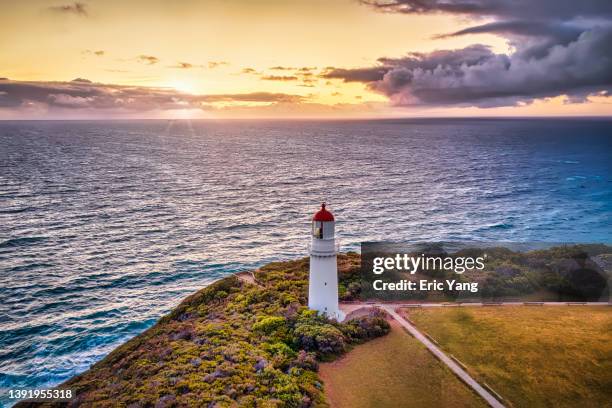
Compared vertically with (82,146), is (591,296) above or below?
below

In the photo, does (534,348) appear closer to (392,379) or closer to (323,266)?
(392,379)

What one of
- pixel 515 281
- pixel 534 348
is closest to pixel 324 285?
pixel 534 348

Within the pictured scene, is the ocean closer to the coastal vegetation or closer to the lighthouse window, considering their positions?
the coastal vegetation

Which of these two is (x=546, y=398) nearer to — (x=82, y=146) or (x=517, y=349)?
(x=517, y=349)

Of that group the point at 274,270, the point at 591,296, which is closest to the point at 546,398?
the point at 591,296

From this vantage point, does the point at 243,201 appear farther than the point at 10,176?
No
